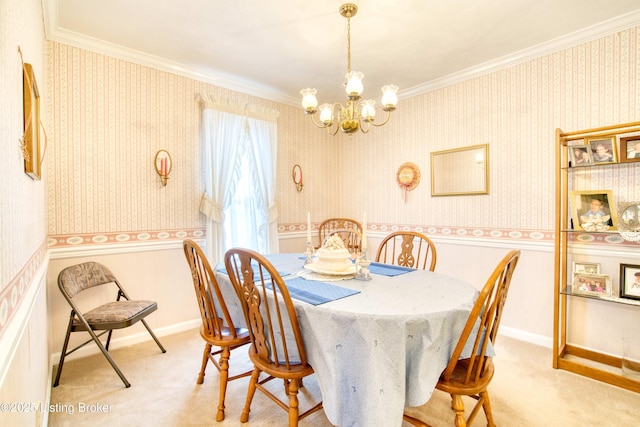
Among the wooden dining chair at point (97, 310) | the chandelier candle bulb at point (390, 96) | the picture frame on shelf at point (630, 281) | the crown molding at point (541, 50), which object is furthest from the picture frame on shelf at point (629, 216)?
the wooden dining chair at point (97, 310)

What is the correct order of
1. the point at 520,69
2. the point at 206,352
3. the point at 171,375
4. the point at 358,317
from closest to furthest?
the point at 358,317, the point at 206,352, the point at 171,375, the point at 520,69

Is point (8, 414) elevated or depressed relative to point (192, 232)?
depressed

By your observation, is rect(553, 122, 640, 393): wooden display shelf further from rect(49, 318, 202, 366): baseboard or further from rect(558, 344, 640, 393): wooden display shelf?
rect(49, 318, 202, 366): baseboard

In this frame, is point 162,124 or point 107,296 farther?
point 162,124

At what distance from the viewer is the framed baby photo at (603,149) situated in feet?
7.43

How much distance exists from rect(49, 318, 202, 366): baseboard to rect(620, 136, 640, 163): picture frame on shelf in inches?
Answer: 152

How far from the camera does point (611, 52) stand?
2.45 m

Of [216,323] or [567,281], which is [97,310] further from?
[567,281]

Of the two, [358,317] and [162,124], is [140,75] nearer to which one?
[162,124]

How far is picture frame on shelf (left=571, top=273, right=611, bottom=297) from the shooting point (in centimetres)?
231

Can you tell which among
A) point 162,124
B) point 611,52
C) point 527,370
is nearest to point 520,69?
point 611,52

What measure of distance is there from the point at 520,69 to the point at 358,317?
290 centimetres

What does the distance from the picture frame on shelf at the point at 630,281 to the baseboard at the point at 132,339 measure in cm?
359

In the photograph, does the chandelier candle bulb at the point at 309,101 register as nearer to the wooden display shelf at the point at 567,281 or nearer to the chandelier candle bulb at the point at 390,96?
the chandelier candle bulb at the point at 390,96
